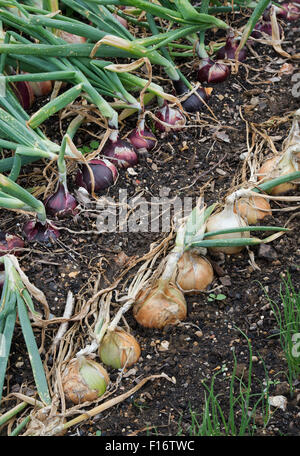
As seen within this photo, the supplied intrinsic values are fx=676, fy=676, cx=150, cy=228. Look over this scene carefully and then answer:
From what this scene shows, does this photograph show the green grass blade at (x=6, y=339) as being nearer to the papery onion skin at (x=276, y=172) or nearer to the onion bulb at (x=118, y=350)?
the onion bulb at (x=118, y=350)

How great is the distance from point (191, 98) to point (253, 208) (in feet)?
2.04

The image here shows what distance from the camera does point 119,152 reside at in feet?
7.74

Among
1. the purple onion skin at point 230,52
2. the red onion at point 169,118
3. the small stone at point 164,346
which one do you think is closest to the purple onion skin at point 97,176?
the red onion at point 169,118

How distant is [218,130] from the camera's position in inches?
99.4

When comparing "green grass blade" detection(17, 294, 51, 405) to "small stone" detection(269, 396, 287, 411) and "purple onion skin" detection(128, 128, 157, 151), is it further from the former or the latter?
"purple onion skin" detection(128, 128, 157, 151)

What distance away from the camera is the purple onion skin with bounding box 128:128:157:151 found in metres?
2.43

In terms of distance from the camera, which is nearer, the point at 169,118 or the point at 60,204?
the point at 60,204

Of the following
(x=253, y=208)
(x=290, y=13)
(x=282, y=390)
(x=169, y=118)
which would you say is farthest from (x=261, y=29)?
(x=282, y=390)

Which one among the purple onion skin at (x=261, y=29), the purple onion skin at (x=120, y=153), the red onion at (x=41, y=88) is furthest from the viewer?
the purple onion skin at (x=261, y=29)

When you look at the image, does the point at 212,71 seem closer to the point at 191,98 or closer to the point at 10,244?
the point at 191,98

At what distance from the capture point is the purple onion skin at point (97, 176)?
89.8 inches

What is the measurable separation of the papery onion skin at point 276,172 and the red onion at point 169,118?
38 centimetres

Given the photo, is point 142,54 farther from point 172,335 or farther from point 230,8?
point 172,335

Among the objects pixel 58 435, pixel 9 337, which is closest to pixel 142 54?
pixel 9 337
